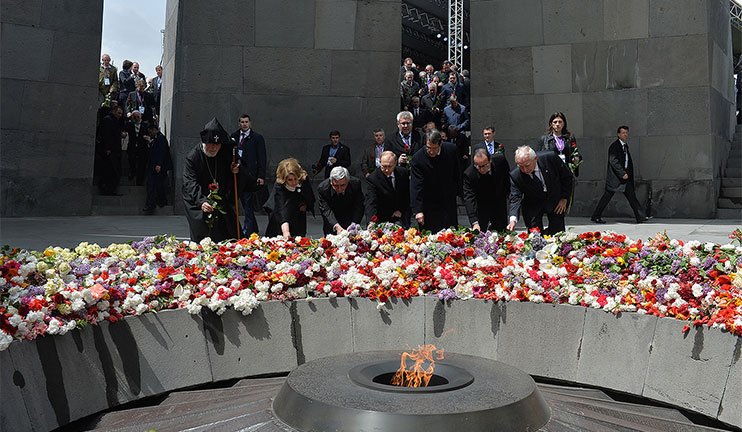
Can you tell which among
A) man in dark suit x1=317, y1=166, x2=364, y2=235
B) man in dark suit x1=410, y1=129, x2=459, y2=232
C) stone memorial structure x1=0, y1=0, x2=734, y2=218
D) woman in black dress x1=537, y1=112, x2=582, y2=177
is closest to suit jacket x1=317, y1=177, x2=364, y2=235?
man in dark suit x1=317, y1=166, x2=364, y2=235

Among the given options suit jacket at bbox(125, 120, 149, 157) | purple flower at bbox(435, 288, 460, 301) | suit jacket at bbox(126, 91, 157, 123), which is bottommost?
purple flower at bbox(435, 288, 460, 301)

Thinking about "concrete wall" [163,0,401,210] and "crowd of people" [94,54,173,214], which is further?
"concrete wall" [163,0,401,210]

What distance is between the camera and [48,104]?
12.3 meters

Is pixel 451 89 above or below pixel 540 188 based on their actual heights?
above

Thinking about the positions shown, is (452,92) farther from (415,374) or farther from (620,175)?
(415,374)

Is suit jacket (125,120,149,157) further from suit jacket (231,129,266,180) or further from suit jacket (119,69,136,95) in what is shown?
suit jacket (231,129,266,180)

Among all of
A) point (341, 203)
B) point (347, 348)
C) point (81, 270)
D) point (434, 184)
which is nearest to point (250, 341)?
point (347, 348)

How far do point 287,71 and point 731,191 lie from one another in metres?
8.62

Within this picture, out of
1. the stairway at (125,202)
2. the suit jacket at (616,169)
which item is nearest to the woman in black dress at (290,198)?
the stairway at (125,202)

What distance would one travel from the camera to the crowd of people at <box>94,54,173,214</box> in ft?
42.5

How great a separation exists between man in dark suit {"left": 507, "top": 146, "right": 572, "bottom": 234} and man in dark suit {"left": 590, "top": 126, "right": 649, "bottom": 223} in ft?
17.0

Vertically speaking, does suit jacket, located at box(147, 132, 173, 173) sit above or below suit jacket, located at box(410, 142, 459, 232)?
above

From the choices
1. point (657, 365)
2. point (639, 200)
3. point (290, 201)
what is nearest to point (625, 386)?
point (657, 365)

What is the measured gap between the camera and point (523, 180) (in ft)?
23.3
